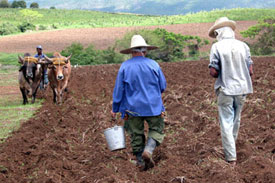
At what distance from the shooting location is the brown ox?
1304 cm

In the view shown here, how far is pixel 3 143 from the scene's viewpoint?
8656mm

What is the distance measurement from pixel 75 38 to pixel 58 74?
122ft

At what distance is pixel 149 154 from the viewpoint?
6422 millimetres

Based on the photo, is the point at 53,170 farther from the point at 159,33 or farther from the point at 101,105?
the point at 159,33

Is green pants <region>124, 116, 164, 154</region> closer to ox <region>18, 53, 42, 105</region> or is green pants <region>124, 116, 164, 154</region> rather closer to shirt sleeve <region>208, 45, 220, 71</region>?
shirt sleeve <region>208, 45, 220, 71</region>

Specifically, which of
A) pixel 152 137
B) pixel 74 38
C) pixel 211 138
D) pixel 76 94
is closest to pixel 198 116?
pixel 211 138

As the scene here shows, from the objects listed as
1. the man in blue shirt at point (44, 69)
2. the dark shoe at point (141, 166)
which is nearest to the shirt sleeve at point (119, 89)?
the dark shoe at point (141, 166)

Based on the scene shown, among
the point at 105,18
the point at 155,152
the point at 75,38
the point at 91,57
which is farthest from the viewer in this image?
the point at 105,18

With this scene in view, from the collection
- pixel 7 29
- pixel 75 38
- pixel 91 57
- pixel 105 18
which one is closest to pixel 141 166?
pixel 91 57

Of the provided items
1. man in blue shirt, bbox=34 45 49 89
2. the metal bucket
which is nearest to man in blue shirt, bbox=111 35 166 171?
the metal bucket

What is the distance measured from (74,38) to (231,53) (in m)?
44.1

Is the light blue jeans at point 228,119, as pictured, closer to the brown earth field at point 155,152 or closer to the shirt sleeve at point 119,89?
the brown earth field at point 155,152

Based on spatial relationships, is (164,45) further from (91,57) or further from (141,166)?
(141,166)

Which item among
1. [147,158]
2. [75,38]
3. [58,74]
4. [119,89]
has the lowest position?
[75,38]
